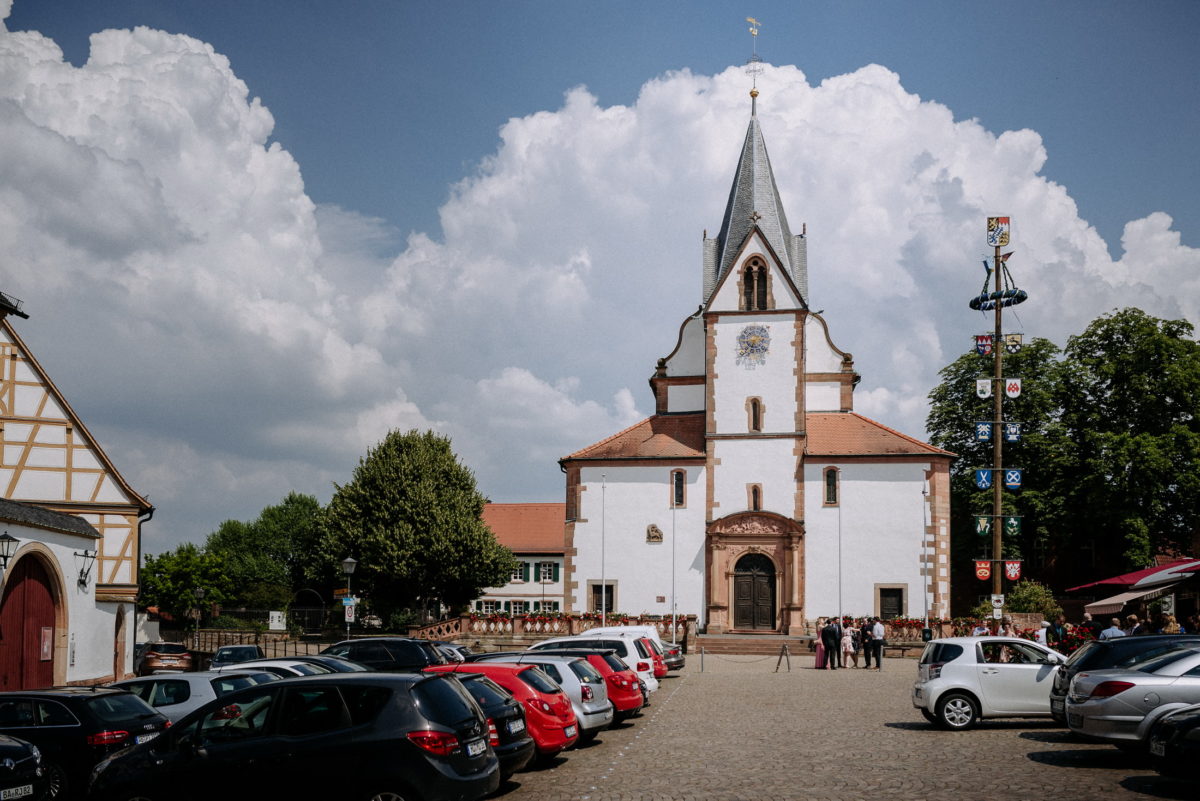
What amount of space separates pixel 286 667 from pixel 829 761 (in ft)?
29.6

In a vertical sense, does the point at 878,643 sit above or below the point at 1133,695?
below

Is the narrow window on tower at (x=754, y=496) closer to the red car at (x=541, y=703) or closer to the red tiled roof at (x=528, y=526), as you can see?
the red tiled roof at (x=528, y=526)

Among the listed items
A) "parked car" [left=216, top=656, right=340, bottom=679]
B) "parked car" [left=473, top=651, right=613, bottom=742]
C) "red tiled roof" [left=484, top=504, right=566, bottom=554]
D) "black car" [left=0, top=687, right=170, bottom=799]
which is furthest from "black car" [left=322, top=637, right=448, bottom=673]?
"red tiled roof" [left=484, top=504, right=566, bottom=554]

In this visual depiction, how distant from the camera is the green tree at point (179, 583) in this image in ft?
221

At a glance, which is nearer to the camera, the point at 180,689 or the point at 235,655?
the point at 180,689

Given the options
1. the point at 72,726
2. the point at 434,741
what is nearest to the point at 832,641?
the point at 72,726

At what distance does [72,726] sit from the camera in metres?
14.2

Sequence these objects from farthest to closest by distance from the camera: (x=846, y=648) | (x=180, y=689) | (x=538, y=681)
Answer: (x=846, y=648)
(x=180, y=689)
(x=538, y=681)

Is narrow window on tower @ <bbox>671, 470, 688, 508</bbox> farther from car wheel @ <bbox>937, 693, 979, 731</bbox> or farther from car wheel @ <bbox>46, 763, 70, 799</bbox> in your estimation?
car wheel @ <bbox>46, 763, 70, 799</bbox>

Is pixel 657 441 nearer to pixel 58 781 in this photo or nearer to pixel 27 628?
pixel 27 628

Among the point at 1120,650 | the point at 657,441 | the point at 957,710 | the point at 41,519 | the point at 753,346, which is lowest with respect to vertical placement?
the point at 957,710

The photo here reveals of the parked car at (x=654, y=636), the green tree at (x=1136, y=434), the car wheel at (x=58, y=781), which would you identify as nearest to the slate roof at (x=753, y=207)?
the green tree at (x=1136, y=434)

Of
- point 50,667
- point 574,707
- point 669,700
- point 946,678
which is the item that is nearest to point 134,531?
point 50,667

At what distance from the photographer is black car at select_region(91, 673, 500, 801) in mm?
11273
